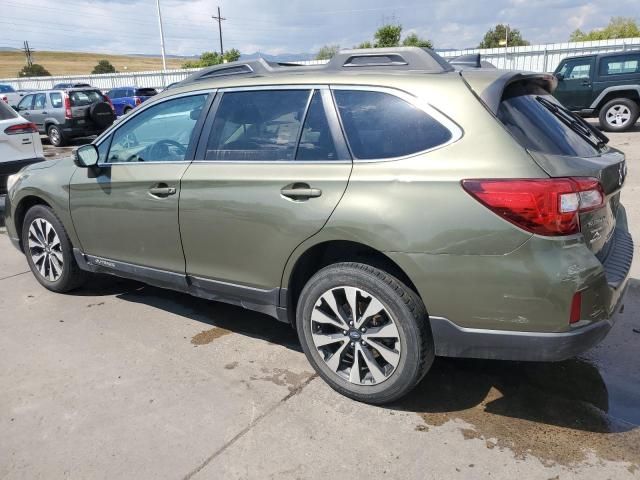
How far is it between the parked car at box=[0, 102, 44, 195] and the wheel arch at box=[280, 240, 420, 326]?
19.6 feet

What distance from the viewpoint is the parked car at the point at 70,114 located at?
54.0 ft

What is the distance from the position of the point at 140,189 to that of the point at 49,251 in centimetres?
149

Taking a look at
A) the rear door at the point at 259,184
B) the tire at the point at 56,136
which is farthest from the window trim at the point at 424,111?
the tire at the point at 56,136

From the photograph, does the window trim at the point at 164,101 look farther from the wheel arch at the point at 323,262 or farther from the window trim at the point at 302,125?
the wheel arch at the point at 323,262

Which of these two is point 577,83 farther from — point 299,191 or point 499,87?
point 299,191

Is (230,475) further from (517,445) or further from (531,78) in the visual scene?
(531,78)

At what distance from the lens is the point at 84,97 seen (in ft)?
56.0

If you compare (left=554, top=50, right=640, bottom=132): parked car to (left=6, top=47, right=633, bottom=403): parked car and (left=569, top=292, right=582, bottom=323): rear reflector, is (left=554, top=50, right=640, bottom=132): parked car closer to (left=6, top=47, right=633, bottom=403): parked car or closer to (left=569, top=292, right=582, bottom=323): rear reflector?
(left=6, top=47, right=633, bottom=403): parked car

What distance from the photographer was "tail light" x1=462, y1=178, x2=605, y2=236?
2396mm

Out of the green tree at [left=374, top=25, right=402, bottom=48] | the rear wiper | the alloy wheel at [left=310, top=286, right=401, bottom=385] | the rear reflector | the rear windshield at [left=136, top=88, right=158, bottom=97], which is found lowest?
the alloy wheel at [left=310, top=286, right=401, bottom=385]

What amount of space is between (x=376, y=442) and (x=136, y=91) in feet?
74.7

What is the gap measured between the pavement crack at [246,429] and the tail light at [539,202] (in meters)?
1.52

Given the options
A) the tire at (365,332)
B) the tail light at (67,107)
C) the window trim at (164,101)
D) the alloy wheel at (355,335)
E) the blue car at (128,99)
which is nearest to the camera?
the tire at (365,332)

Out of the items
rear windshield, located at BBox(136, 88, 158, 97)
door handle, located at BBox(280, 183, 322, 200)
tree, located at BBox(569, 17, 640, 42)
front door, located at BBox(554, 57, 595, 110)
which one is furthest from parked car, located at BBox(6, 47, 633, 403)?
tree, located at BBox(569, 17, 640, 42)
